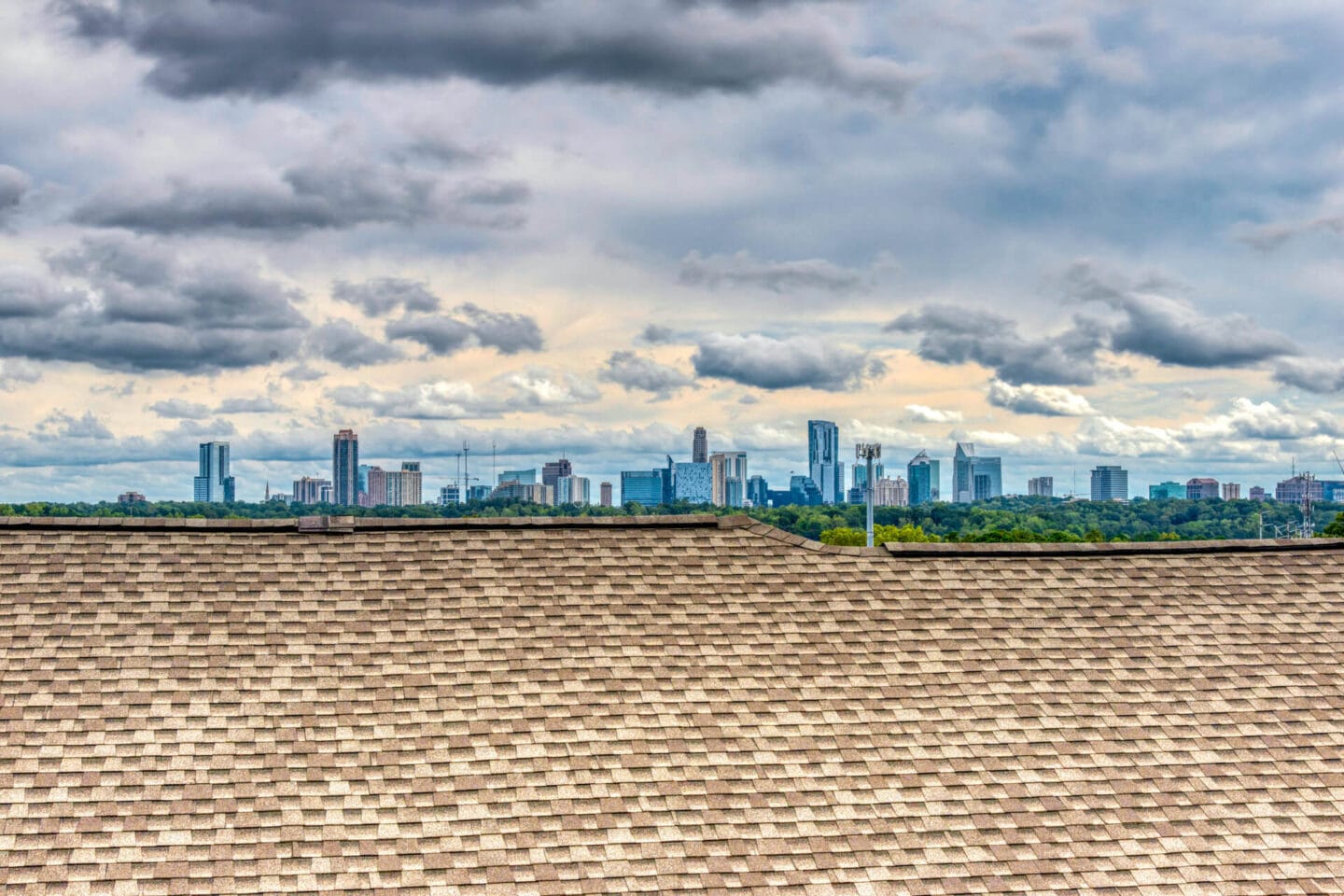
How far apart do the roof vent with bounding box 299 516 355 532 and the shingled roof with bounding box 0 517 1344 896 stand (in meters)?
0.04

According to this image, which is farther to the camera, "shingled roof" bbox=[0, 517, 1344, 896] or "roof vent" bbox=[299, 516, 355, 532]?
"roof vent" bbox=[299, 516, 355, 532]

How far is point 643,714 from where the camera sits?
1134 cm

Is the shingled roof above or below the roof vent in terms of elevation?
below

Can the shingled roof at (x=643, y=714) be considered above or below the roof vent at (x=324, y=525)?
below

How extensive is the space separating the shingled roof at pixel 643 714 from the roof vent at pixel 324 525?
37 mm

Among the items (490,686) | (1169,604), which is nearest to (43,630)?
(490,686)

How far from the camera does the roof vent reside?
43.3 ft

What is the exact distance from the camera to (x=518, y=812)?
33.4 feet

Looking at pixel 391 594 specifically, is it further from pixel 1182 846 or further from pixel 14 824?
pixel 1182 846

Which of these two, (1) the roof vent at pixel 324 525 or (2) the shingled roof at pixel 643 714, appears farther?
(1) the roof vent at pixel 324 525

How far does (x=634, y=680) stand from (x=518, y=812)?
6.46ft

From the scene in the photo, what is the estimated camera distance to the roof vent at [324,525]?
13211mm

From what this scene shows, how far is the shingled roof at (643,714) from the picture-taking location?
32.5 ft

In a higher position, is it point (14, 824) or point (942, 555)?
point (942, 555)
